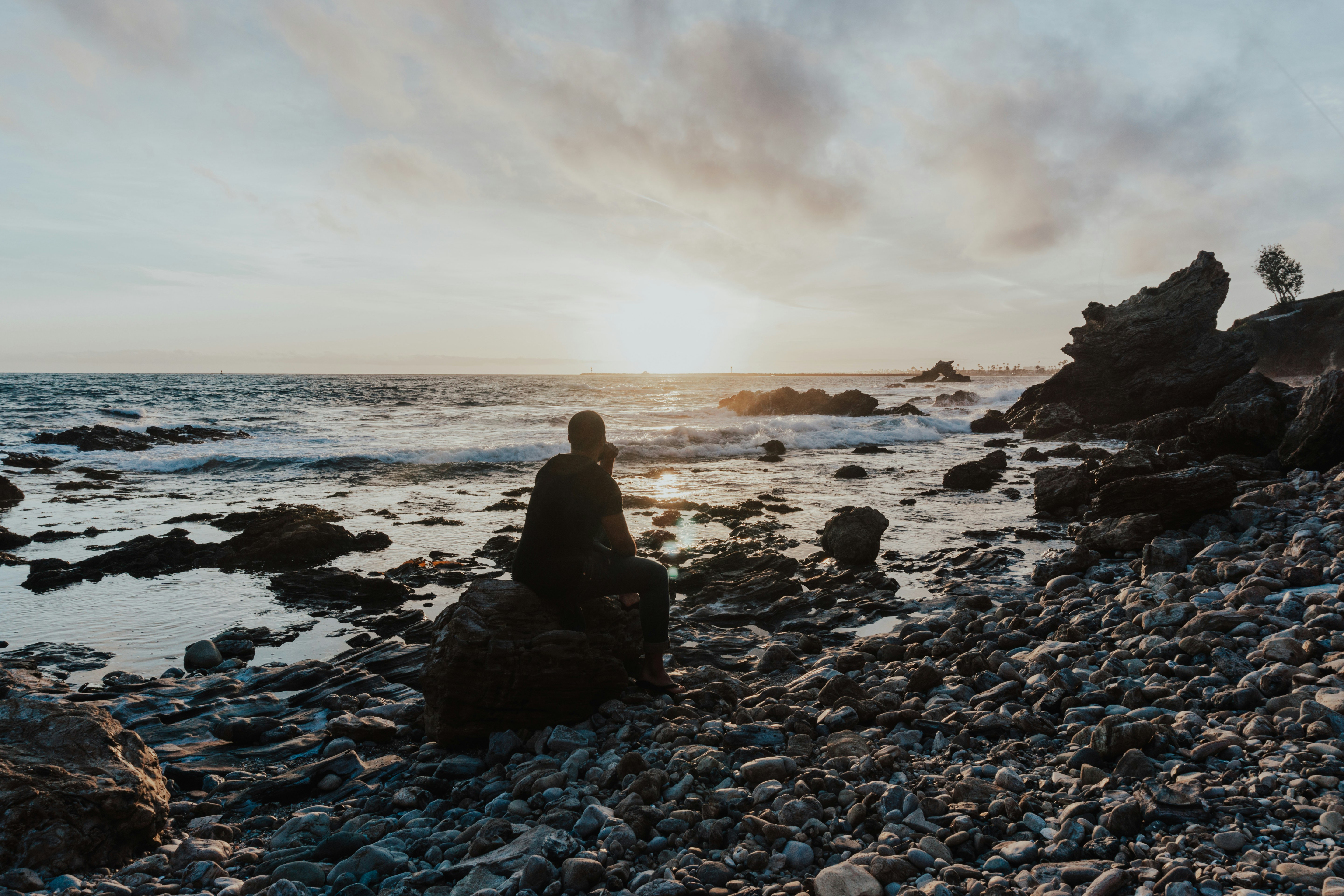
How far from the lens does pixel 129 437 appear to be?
30.6 metres

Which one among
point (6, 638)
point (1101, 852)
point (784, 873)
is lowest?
point (6, 638)

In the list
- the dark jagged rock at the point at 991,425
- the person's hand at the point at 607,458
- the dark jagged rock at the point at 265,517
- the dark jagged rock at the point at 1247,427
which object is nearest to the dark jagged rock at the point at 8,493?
the dark jagged rock at the point at 265,517

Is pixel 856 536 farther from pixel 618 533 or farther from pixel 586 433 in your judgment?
pixel 586 433

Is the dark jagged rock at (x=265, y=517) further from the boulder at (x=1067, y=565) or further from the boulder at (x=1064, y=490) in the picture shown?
the boulder at (x=1064, y=490)

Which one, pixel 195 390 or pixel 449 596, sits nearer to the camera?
pixel 449 596

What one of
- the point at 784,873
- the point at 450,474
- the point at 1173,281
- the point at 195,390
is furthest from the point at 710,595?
the point at 195,390

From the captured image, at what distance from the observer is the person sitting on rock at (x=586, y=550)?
5.54 metres

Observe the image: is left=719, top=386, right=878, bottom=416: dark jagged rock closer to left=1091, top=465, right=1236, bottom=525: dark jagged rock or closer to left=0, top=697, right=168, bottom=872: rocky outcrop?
left=1091, top=465, right=1236, bottom=525: dark jagged rock

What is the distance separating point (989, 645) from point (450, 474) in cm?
1917

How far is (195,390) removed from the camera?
253ft

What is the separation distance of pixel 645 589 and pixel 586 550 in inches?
25.8

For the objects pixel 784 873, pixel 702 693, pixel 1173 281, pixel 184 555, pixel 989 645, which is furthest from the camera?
pixel 1173 281

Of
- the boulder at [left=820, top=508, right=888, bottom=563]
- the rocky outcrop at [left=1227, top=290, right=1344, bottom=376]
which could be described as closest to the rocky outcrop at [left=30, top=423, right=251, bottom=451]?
the boulder at [left=820, top=508, right=888, bottom=563]

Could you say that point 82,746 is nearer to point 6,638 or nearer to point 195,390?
point 6,638
